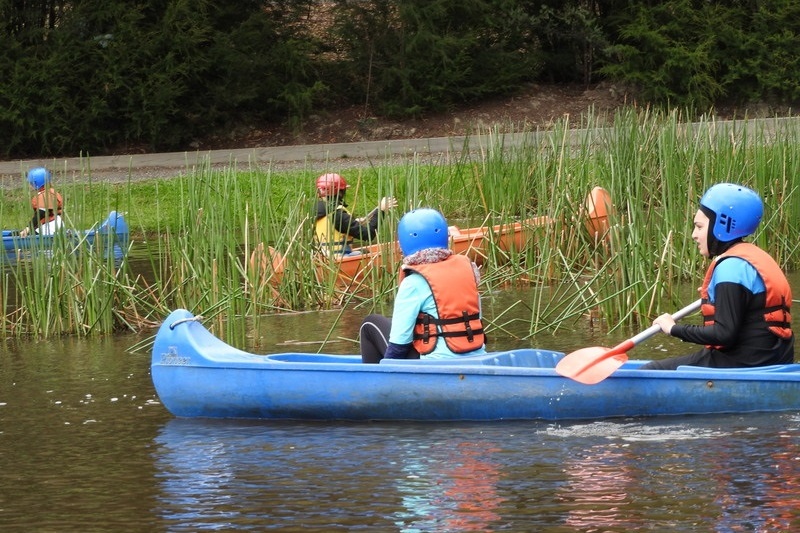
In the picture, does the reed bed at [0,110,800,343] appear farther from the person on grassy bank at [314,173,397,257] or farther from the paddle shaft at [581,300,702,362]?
the paddle shaft at [581,300,702,362]

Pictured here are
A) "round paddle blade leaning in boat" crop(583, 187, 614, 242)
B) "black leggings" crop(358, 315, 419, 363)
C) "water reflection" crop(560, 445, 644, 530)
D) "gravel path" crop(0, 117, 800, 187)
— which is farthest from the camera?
"gravel path" crop(0, 117, 800, 187)

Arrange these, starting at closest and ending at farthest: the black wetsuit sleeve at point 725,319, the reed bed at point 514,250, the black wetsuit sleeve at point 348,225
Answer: the black wetsuit sleeve at point 725,319 → the reed bed at point 514,250 → the black wetsuit sleeve at point 348,225

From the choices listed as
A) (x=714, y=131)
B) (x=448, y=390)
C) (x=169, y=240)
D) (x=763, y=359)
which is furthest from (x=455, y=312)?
(x=714, y=131)

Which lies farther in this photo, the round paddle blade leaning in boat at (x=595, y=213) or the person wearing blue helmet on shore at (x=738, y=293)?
the round paddle blade leaning in boat at (x=595, y=213)

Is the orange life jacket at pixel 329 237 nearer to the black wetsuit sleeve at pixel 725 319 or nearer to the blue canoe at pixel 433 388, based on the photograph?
the blue canoe at pixel 433 388

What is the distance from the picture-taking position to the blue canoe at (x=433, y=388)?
6.67 m

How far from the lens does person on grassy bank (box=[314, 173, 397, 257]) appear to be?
10188 millimetres

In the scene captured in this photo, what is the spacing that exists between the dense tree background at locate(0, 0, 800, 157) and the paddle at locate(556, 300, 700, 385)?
53.4ft

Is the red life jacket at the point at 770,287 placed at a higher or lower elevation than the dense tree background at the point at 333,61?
lower

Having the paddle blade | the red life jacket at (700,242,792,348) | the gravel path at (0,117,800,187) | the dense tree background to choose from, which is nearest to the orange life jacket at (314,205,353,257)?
the paddle blade

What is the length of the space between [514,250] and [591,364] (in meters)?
3.38

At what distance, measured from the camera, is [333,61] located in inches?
1007

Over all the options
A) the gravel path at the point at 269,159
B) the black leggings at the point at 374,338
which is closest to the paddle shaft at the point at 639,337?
the black leggings at the point at 374,338

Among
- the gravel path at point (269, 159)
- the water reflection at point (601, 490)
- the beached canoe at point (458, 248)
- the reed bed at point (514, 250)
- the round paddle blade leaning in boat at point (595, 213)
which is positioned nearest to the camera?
the water reflection at point (601, 490)
